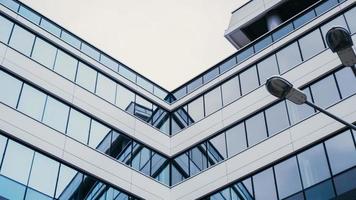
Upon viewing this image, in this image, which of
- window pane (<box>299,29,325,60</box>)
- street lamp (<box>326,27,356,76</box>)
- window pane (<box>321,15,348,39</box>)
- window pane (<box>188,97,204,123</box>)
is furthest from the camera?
window pane (<box>188,97,204,123</box>)

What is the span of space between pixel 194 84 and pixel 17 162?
14043 millimetres

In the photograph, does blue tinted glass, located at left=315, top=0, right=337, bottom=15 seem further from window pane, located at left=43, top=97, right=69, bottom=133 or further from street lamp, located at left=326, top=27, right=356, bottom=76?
street lamp, located at left=326, top=27, right=356, bottom=76

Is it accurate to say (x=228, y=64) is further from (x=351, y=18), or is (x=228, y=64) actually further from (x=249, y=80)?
(x=351, y=18)

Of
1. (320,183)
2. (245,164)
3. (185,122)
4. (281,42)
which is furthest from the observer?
(185,122)

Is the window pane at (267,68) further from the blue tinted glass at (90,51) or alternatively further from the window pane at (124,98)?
the blue tinted glass at (90,51)

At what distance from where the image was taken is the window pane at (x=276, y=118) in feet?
84.6

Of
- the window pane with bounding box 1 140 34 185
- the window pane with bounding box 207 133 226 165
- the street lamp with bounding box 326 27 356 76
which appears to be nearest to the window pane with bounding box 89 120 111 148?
the window pane with bounding box 1 140 34 185

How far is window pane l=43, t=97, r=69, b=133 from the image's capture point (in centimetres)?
2570

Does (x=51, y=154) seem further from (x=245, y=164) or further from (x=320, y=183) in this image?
(x=320, y=183)

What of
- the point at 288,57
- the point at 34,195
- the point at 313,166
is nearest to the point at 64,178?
the point at 34,195

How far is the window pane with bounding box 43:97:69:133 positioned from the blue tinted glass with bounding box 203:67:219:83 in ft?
32.1

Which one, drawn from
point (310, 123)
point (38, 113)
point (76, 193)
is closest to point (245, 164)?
point (310, 123)

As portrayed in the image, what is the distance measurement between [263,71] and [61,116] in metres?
11.4

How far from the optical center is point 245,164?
2595 cm
